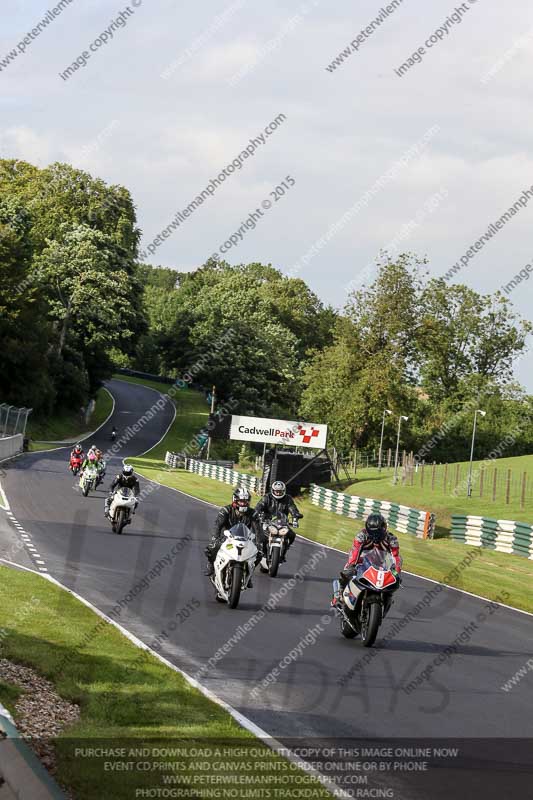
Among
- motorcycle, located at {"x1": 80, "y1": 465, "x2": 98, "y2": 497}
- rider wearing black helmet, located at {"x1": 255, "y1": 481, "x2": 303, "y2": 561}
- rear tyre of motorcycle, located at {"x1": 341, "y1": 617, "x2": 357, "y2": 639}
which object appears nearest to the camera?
rear tyre of motorcycle, located at {"x1": 341, "y1": 617, "x2": 357, "y2": 639}

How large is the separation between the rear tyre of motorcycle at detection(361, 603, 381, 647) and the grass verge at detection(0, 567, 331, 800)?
3.00 meters

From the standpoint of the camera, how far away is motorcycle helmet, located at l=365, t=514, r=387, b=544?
13133 millimetres

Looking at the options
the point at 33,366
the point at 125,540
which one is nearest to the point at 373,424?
the point at 33,366

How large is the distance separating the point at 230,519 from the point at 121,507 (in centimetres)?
989

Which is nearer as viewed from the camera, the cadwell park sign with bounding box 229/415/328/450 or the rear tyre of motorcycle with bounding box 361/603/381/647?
the rear tyre of motorcycle with bounding box 361/603/381/647

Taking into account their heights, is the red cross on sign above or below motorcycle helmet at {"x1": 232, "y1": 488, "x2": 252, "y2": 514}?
above

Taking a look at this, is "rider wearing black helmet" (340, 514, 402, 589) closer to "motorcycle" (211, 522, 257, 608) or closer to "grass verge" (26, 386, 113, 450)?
"motorcycle" (211, 522, 257, 608)

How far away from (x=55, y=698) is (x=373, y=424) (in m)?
76.2

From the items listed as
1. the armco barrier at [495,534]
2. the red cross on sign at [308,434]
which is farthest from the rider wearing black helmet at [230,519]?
the red cross on sign at [308,434]

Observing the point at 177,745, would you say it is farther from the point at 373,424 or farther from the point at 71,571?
the point at 373,424

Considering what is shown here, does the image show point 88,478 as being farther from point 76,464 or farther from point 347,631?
point 347,631

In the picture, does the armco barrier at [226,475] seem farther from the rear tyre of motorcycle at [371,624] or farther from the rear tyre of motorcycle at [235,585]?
the rear tyre of motorcycle at [371,624]

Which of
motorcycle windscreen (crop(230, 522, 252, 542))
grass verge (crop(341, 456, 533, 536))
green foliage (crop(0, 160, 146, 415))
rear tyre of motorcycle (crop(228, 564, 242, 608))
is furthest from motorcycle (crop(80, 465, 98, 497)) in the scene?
green foliage (crop(0, 160, 146, 415))

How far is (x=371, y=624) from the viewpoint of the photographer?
12898mm
